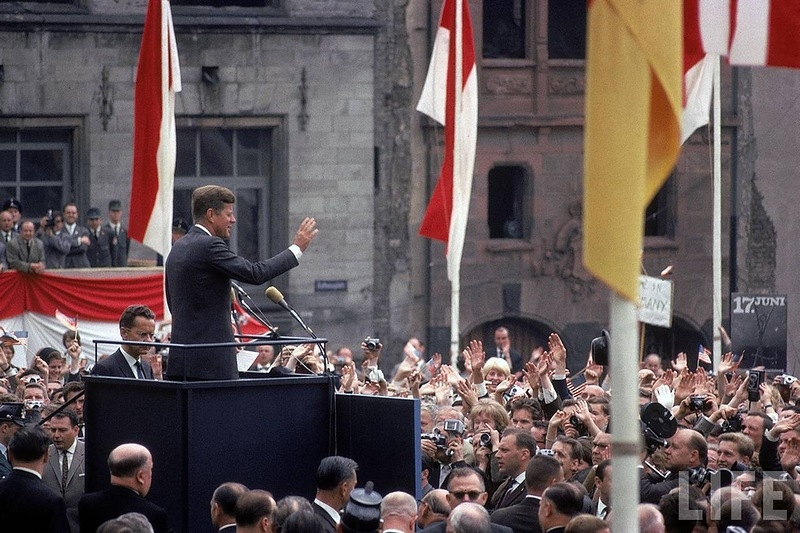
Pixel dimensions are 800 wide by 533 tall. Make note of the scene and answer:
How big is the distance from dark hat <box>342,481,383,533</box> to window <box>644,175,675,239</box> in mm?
21566

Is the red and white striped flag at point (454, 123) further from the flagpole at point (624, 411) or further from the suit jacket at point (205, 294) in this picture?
the flagpole at point (624, 411)

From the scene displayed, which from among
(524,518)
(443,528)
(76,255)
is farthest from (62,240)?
(443,528)

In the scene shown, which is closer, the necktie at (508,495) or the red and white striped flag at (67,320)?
the necktie at (508,495)

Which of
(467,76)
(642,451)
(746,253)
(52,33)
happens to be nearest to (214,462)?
(642,451)

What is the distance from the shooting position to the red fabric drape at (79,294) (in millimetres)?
21156

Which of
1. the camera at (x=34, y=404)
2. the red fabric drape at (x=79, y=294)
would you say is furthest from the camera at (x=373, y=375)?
the red fabric drape at (x=79, y=294)

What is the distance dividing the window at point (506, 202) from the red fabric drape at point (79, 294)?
27.5 feet

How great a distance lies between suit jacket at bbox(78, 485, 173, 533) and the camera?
8.96m

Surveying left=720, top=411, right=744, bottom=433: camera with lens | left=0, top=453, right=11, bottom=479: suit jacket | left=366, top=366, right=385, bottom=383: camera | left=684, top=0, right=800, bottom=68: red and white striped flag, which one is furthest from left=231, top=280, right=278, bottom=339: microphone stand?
left=720, top=411, right=744, bottom=433: camera with lens

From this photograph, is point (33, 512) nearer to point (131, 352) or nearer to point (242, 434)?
point (242, 434)

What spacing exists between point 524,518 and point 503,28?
19413 mm

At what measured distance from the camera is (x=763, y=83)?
2961cm

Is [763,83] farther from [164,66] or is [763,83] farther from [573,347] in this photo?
[164,66]

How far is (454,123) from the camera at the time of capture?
21328 mm
